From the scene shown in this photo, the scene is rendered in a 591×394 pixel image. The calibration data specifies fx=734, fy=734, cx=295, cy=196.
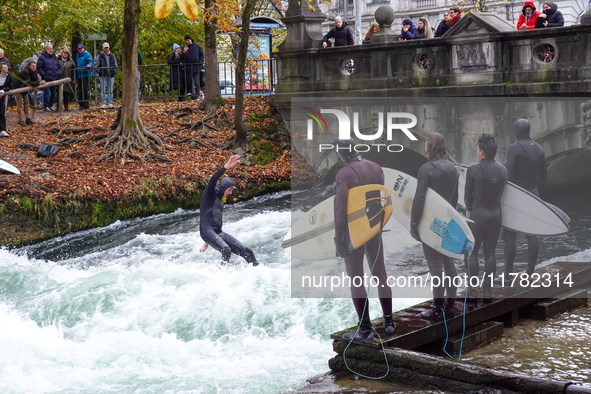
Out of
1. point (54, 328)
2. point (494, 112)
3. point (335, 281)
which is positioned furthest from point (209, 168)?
point (335, 281)

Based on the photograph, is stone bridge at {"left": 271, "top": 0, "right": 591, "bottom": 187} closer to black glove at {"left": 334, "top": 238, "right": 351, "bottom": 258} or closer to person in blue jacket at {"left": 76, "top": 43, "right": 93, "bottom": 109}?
black glove at {"left": 334, "top": 238, "right": 351, "bottom": 258}

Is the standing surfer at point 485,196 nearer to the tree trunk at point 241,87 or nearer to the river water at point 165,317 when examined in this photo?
the river water at point 165,317

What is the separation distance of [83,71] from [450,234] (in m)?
19.8

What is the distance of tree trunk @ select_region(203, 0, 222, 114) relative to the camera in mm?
22625

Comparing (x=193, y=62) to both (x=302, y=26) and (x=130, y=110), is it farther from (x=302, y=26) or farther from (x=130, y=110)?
(x=302, y=26)

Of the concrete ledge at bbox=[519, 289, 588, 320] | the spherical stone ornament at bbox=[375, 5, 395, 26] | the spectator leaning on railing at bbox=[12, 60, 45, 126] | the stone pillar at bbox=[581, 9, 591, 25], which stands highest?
A: the spherical stone ornament at bbox=[375, 5, 395, 26]

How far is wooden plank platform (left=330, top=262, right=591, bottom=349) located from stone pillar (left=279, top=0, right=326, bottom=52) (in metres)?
10.8

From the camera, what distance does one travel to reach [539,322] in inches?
335

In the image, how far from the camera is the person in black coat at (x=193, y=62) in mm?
24688

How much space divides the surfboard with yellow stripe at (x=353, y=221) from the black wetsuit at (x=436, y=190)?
288 millimetres

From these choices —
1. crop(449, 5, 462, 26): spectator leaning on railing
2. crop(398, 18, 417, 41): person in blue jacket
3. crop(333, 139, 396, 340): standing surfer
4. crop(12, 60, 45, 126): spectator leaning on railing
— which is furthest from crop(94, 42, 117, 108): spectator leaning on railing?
crop(333, 139, 396, 340): standing surfer

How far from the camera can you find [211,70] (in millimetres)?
22953

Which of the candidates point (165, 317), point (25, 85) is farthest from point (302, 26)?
point (165, 317)

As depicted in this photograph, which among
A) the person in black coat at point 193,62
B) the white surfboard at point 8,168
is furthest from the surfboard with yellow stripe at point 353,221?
the person in black coat at point 193,62
